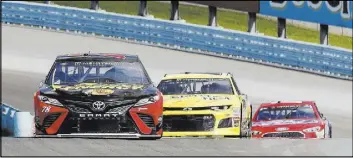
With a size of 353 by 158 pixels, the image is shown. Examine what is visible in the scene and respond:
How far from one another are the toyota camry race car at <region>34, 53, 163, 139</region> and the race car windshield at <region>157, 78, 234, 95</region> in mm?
1935

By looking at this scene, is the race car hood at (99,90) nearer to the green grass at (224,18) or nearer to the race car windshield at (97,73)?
the race car windshield at (97,73)

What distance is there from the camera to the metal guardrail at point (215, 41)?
123ft

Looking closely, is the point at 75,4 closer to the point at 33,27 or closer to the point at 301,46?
the point at 33,27

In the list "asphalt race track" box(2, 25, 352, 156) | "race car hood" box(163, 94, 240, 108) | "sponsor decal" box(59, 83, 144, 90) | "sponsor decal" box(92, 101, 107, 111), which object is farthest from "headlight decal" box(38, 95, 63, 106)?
"asphalt race track" box(2, 25, 352, 156)

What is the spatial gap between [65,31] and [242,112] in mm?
29569

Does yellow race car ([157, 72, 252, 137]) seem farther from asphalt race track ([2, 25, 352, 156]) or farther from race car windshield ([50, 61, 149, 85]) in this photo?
asphalt race track ([2, 25, 352, 156])

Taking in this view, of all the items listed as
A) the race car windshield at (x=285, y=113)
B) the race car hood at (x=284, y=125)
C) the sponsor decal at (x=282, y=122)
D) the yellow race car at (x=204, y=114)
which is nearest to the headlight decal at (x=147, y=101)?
the yellow race car at (x=204, y=114)

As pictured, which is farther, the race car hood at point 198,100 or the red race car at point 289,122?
the red race car at point 289,122

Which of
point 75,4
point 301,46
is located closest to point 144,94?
point 301,46

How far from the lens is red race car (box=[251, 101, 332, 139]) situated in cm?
1714

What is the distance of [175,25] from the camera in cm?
4003

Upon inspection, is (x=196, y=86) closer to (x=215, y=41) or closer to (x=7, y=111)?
(x=7, y=111)

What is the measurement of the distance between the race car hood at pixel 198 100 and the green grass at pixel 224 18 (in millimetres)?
25577

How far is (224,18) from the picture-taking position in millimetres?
62094
